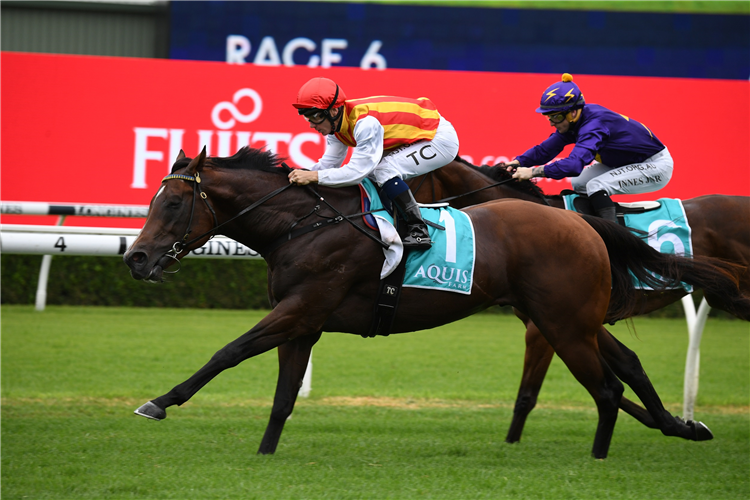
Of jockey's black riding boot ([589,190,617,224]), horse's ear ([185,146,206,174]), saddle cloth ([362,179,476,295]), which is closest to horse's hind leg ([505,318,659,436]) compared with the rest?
jockey's black riding boot ([589,190,617,224])

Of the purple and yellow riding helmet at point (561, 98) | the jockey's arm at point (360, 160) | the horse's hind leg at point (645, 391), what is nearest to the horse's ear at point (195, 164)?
the jockey's arm at point (360, 160)

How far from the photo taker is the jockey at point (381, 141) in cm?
383

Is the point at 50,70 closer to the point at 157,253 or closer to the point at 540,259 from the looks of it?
the point at 157,253

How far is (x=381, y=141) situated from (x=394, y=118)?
10.2 inches

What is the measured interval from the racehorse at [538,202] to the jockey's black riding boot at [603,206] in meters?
0.24

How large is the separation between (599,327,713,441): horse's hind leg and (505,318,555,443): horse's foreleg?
1.41ft

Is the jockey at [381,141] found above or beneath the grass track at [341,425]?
above

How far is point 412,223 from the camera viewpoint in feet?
12.8

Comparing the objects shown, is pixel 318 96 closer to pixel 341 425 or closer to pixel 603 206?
pixel 603 206

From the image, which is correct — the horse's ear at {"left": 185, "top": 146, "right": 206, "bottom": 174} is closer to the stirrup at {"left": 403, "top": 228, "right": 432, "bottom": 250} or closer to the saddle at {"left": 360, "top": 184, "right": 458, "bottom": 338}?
the saddle at {"left": 360, "top": 184, "right": 458, "bottom": 338}

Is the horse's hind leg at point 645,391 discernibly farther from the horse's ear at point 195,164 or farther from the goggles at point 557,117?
the horse's ear at point 195,164

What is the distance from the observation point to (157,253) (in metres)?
3.65

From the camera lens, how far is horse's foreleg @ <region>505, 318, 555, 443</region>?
187 inches

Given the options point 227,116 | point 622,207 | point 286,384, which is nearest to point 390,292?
point 286,384
